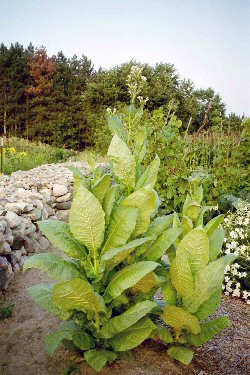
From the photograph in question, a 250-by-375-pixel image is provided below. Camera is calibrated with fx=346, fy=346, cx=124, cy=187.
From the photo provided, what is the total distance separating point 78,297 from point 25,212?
2.73 metres

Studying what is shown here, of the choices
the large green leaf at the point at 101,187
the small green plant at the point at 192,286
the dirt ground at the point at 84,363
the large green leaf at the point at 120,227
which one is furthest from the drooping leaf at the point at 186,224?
the dirt ground at the point at 84,363

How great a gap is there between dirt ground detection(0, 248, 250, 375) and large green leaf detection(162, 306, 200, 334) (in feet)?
0.82

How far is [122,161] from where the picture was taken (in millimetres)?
1698

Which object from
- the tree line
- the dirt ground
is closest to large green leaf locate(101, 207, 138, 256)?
the dirt ground

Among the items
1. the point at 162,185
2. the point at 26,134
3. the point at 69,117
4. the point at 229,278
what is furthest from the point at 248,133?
the point at 26,134

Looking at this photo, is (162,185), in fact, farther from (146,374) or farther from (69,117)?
(69,117)

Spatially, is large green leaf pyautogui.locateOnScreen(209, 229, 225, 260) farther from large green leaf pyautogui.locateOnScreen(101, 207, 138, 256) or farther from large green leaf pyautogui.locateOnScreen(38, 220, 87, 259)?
large green leaf pyautogui.locateOnScreen(38, 220, 87, 259)

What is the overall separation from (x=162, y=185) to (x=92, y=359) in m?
3.89

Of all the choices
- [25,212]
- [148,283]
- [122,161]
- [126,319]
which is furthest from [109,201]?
[25,212]

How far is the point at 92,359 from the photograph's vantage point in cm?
159

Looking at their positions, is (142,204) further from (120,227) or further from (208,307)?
(208,307)

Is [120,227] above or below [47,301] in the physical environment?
above

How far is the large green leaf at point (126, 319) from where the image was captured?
151cm

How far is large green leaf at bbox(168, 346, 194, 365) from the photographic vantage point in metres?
1.69
